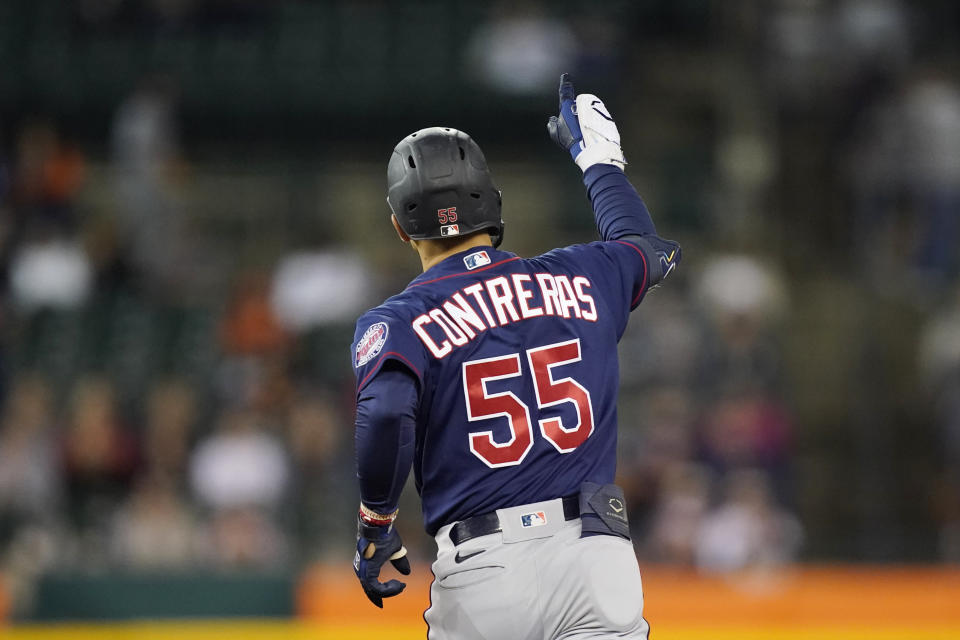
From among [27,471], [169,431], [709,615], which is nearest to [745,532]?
[709,615]

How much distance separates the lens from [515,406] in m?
3.64

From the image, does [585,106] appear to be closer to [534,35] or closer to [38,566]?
[38,566]

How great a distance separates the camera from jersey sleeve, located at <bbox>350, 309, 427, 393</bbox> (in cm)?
354

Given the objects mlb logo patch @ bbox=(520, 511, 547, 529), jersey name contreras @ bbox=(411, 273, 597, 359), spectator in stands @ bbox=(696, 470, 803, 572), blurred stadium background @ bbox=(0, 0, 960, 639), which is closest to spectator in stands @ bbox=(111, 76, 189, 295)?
blurred stadium background @ bbox=(0, 0, 960, 639)

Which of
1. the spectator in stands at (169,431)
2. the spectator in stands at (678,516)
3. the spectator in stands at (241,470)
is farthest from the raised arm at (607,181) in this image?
the spectator in stands at (169,431)

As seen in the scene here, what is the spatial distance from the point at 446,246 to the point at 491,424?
2.00 ft

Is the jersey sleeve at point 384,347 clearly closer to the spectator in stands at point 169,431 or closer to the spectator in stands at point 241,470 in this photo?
the spectator in stands at point 241,470

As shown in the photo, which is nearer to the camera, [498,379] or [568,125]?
[498,379]

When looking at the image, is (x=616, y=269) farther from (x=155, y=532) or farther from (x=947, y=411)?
(x=947, y=411)

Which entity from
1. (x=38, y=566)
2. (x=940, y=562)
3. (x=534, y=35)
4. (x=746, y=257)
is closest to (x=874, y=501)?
(x=940, y=562)

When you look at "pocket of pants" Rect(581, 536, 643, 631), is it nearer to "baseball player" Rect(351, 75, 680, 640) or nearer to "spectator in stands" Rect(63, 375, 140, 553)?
"baseball player" Rect(351, 75, 680, 640)

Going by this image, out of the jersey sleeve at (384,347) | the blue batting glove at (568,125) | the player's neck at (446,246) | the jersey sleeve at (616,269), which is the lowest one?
the jersey sleeve at (384,347)

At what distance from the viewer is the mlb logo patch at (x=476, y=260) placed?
12.6 feet

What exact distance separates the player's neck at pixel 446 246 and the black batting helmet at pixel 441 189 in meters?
0.04
